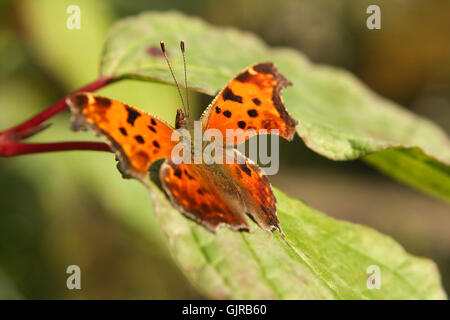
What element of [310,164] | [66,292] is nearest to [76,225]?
[66,292]

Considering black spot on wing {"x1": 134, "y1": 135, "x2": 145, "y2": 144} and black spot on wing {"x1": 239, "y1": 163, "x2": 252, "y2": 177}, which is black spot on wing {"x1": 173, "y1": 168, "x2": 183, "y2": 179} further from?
black spot on wing {"x1": 239, "y1": 163, "x2": 252, "y2": 177}

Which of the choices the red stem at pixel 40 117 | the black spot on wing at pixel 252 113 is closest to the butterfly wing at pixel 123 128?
the red stem at pixel 40 117

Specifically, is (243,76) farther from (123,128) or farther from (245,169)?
(123,128)

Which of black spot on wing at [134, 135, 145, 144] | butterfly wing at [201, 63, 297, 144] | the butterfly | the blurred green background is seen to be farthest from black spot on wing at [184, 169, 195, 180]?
the blurred green background
